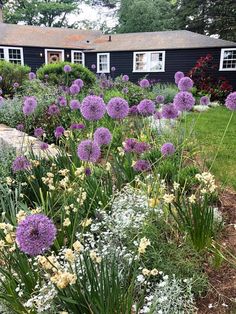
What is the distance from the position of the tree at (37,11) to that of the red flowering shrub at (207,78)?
68.8 feet

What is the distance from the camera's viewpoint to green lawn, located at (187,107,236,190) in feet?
12.7

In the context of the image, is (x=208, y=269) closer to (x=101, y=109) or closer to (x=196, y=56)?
(x=101, y=109)

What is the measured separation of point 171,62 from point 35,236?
19722 millimetres

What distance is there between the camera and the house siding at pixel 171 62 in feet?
60.1

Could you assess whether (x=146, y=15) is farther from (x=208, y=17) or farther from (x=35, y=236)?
(x=35, y=236)

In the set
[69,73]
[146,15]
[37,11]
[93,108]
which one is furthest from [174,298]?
[37,11]

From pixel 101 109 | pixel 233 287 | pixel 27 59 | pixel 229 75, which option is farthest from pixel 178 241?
pixel 27 59

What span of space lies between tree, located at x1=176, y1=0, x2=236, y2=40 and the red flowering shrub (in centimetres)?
421

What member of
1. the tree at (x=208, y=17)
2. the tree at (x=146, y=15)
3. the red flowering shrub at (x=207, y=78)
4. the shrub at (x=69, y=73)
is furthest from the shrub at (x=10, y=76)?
the tree at (x=146, y=15)

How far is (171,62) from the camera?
19688 mm

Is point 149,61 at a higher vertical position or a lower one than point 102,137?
higher

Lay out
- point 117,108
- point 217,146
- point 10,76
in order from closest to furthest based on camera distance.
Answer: point 117,108, point 217,146, point 10,76

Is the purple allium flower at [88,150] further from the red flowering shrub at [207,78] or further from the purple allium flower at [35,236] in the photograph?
the red flowering shrub at [207,78]

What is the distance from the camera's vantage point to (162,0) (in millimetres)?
30250
